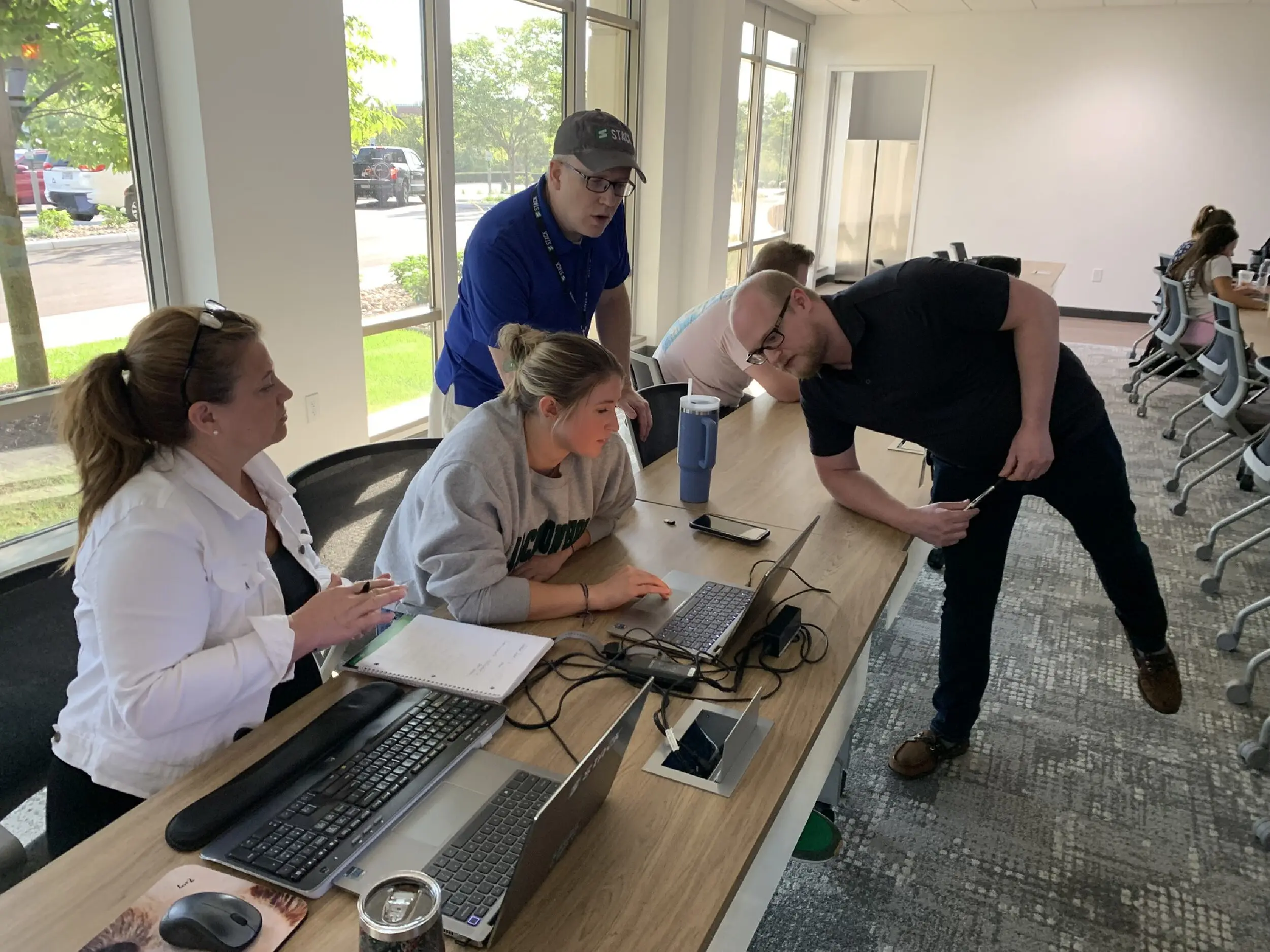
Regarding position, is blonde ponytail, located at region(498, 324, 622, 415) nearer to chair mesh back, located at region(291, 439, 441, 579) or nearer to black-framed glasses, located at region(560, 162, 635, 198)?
chair mesh back, located at region(291, 439, 441, 579)

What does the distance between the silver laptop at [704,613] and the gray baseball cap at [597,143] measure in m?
1.05

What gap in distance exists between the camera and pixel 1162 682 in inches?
88.8

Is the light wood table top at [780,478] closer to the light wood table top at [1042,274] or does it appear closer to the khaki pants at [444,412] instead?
the khaki pants at [444,412]

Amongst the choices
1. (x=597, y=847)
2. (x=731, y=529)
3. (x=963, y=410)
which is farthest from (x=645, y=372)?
(x=597, y=847)

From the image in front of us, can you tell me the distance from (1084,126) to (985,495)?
846 cm

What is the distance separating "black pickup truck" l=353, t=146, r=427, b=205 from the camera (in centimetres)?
419

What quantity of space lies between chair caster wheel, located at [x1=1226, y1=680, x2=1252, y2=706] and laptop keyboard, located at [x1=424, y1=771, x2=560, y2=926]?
2.50m

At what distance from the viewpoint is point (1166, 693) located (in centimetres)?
226

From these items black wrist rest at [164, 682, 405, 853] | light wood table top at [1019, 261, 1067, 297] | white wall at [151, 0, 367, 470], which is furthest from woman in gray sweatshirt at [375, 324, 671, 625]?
light wood table top at [1019, 261, 1067, 297]

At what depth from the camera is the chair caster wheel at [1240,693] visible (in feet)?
8.88

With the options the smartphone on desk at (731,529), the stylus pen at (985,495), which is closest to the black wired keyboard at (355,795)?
the smartphone on desk at (731,529)

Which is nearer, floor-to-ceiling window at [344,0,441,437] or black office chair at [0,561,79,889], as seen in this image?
black office chair at [0,561,79,889]

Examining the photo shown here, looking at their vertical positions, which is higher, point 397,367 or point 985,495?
point 985,495

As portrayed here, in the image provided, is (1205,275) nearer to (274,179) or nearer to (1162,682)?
(1162,682)
